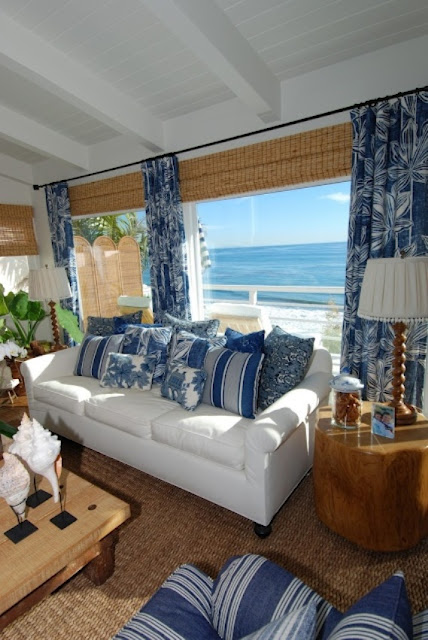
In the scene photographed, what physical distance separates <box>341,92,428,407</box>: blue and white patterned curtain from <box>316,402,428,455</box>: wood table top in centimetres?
58

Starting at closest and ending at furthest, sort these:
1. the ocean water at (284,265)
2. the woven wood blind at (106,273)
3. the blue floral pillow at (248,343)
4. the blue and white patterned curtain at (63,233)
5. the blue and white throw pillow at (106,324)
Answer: the blue floral pillow at (248,343)
the blue and white throw pillow at (106,324)
the blue and white patterned curtain at (63,233)
the woven wood blind at (106,273)
the ocean water at (284,265)

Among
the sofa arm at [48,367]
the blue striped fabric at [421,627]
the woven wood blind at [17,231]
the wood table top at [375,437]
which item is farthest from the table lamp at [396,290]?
the woven wood blind at [17,231]

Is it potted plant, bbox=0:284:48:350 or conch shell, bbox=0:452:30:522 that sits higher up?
potted plant, bbox=0:284:48:350

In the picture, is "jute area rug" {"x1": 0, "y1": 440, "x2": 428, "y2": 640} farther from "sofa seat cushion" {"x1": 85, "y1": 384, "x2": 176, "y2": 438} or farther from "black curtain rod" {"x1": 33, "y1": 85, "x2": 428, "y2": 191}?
"black curtain rod" {"x1": 33, "y1": 85, "x2": 428, "y2": 191}

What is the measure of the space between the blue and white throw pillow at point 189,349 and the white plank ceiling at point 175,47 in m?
1.71

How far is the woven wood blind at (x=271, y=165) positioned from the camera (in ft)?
8.67

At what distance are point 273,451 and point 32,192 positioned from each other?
15.5ft

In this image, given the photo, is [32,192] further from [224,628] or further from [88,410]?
[224,628]

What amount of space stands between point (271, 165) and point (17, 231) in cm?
350

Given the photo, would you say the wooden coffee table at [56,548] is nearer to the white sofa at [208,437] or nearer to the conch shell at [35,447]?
the conch shell at [35,447]

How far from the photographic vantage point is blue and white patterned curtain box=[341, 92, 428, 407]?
230cm

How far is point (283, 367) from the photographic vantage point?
2422mm

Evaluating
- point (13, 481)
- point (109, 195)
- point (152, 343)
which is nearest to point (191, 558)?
point (13, 481)

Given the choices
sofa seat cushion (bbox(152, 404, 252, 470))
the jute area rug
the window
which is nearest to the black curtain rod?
the window
